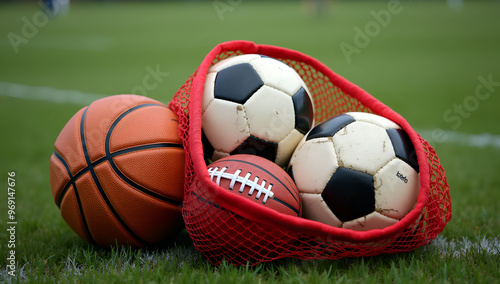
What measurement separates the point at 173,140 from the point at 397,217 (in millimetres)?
1382

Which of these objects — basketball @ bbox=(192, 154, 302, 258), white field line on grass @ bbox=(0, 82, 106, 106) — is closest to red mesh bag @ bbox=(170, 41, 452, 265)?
basketball @ bbox=(192, 154, 302, 258)

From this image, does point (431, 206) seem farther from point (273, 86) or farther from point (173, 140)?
point (173, 140)

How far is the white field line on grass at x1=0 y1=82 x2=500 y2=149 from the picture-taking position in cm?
572

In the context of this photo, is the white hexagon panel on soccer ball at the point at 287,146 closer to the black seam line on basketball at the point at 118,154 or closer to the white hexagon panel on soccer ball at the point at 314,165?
the white hexagon panel on soccer ball at the point at 314,165

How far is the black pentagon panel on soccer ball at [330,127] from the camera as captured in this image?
2.86 metres

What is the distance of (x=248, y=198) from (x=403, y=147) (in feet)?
3.28

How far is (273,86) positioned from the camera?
2.98m

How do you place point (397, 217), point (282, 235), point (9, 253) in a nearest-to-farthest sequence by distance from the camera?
1. point (282, 235)
2. point (397, 217)
3. point (9, 253)

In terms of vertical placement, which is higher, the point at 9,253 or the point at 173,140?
the point at 173,140

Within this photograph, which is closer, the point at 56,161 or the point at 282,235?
the point at 282,235

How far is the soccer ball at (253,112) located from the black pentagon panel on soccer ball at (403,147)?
0.56 meters

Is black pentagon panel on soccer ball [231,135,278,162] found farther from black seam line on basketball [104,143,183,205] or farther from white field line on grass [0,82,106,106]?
white field line on grass [0,82,106,106]

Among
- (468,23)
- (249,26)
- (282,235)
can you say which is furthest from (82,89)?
(468,23)

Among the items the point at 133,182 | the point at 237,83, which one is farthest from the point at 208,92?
the point at 133,182
